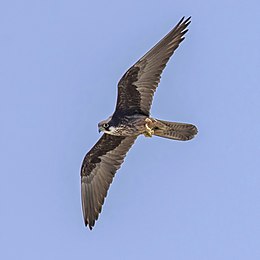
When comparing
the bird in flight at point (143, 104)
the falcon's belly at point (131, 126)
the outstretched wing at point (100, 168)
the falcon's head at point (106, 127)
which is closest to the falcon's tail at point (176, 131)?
the bird in flight at point (143, 104)

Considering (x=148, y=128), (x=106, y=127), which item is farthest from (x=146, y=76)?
(x=106, y=127)

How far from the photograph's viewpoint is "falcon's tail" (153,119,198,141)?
21.9 m

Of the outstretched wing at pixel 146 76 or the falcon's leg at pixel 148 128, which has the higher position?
the outstretched wing at pixel 146 76

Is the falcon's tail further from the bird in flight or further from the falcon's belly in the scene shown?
the falcon's belly

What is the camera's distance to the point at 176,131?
2214 cm

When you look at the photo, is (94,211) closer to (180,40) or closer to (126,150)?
(126,150)

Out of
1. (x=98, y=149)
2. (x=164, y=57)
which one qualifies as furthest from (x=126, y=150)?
(x=164, y=57)

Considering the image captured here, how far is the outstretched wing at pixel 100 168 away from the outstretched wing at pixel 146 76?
51.7 inches

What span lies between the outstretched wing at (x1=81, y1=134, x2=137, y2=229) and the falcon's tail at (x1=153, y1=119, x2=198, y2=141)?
1387 mm

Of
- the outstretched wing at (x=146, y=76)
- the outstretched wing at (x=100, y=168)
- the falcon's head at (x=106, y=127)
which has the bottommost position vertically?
the outstretched wing at (x=100, y=168)

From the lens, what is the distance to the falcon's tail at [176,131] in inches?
862

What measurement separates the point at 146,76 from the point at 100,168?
10.2 ft

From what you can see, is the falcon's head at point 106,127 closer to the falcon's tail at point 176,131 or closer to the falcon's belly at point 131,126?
the falcon's belly at point 131,126

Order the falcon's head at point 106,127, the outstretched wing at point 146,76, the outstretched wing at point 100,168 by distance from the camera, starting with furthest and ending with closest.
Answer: the outstretched wing at point 100,168 → the falcon's head at point 106,127 → the outstretched wing at point 146,76
